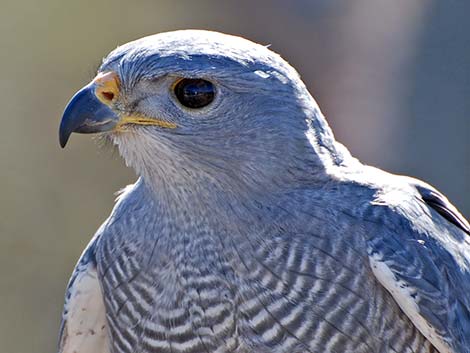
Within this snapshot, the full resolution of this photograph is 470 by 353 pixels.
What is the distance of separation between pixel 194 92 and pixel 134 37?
6413 mm

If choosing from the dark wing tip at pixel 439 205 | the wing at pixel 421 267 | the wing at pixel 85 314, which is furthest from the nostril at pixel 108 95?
the dark wing tip at pixel 439 205

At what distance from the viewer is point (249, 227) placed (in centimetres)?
443

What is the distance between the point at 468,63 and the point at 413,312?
480 centimetres

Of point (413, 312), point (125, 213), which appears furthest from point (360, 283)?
point (125, 213)

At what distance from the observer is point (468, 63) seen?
881 centimetres

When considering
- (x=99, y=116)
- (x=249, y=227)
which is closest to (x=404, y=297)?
(x=249, y=227)

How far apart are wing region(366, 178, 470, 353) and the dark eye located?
2.39 ft

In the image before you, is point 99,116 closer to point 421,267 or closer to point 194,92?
point 194,92

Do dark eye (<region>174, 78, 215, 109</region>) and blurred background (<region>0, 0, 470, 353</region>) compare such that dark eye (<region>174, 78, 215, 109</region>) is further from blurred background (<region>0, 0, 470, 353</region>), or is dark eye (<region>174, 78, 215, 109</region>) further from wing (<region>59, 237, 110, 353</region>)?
blurred background (<region>0, 0, 470, 353</region>)

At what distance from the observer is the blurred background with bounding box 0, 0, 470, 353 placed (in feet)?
29.5

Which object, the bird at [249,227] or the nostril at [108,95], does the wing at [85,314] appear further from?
the nostril at [108,95]

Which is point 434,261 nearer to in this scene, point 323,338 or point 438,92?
point 323,338

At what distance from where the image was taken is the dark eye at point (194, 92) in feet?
14.1

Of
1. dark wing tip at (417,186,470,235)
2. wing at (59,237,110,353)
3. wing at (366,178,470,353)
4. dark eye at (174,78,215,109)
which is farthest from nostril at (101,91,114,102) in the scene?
dark wing tip at (417,186,470,235)
